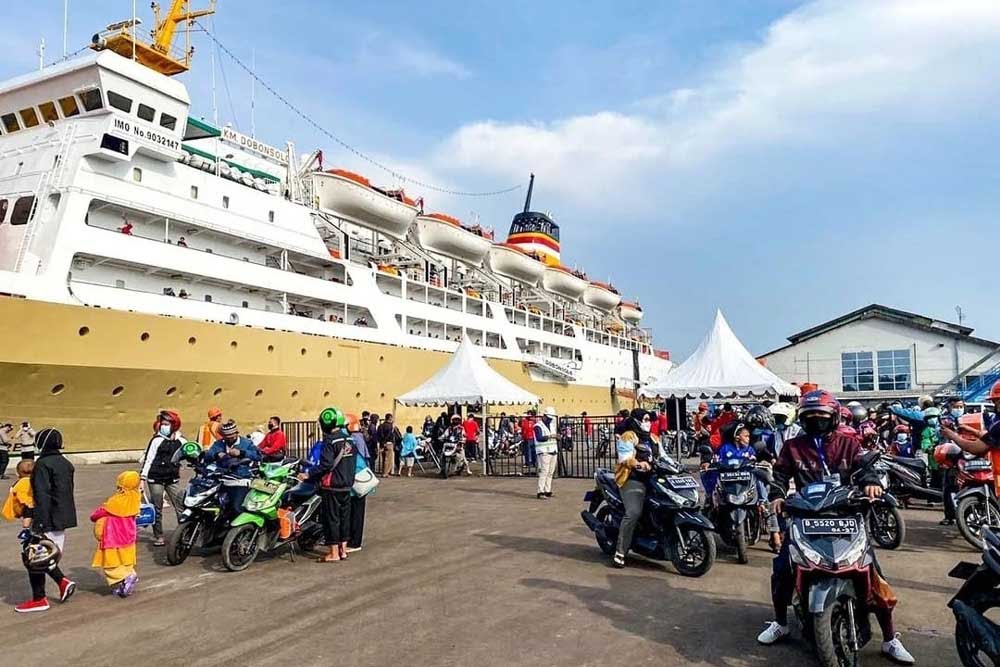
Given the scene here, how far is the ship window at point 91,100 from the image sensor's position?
18.7m

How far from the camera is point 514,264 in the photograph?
125 ft

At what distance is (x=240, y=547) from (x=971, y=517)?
7.55m

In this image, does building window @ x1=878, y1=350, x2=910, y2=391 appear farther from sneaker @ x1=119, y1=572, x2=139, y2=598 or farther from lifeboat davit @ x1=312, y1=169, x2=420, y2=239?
sneaker @ x1=119, y1=572, x2=139, y2=598

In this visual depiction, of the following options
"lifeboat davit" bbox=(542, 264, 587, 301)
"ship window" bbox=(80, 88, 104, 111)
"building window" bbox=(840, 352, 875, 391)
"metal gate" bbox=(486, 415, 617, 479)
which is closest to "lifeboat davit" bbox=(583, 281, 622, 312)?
"lifeboat davit" bbox=(542, 264, 587, 301)

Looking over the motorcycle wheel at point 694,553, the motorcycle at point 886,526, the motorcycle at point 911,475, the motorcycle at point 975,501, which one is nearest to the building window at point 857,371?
the motorcycle at point 911,475

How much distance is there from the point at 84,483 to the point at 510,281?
93.2 ft

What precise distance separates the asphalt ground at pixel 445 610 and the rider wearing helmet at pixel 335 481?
26cm

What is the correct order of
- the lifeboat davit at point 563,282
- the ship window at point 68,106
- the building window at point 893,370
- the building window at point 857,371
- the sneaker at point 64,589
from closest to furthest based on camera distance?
the sneaker at point 64,589 < the ship window at point 68,106 < the building window at point 893,370 < the building window at point 857,371 < the lifeboat davit at point 563,282

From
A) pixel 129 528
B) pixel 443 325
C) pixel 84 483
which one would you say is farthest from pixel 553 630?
pixel 443 325

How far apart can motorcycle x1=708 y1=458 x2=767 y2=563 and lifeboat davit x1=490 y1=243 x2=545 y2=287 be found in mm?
30345

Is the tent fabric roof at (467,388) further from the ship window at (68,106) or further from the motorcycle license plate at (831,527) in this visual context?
the ship window at (68,106)

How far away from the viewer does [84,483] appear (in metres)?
13.2

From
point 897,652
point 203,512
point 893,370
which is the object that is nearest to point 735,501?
point 897,652

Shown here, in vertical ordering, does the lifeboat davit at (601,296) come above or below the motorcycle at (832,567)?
above
